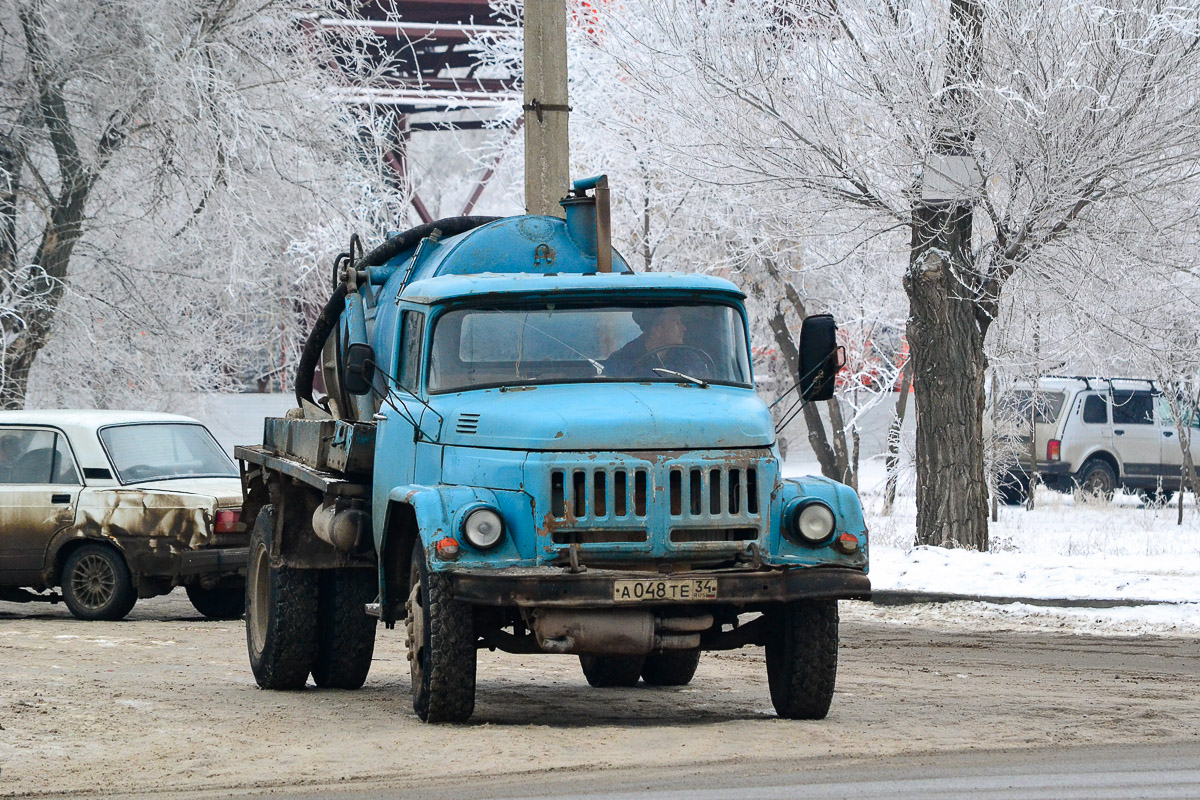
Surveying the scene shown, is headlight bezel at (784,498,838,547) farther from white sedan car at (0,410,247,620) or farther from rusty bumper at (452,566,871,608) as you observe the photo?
white sedan car at (0,410,247,620)

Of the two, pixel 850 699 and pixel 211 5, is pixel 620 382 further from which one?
pixel 211 5

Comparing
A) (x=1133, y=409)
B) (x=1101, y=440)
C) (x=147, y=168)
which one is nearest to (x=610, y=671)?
(x=147, y=168)

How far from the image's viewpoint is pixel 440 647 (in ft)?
25.5

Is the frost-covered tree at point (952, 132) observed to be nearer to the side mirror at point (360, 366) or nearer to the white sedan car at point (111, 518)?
the white sedan car at point (111, 518)

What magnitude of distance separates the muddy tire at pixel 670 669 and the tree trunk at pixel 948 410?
6866 millimetres

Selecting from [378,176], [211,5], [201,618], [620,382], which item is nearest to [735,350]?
[620,382]

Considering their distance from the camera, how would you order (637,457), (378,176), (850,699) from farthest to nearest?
(378,176) → (850,699) → (637,457)

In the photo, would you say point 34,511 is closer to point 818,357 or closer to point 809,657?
point 818,357

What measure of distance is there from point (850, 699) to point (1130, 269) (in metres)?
8.65

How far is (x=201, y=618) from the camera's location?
14.1 m

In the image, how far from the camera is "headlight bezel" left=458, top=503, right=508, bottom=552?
7.68m

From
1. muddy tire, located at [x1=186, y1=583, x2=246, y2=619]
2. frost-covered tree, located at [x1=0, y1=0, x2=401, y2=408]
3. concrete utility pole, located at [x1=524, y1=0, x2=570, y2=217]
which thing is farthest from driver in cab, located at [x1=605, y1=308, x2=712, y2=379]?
frost-covered tree, located at [x1=0, y1=0, x2=401, y2=408]

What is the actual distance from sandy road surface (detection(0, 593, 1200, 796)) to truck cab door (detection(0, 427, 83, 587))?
3.55ft

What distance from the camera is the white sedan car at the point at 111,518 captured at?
13.2m
